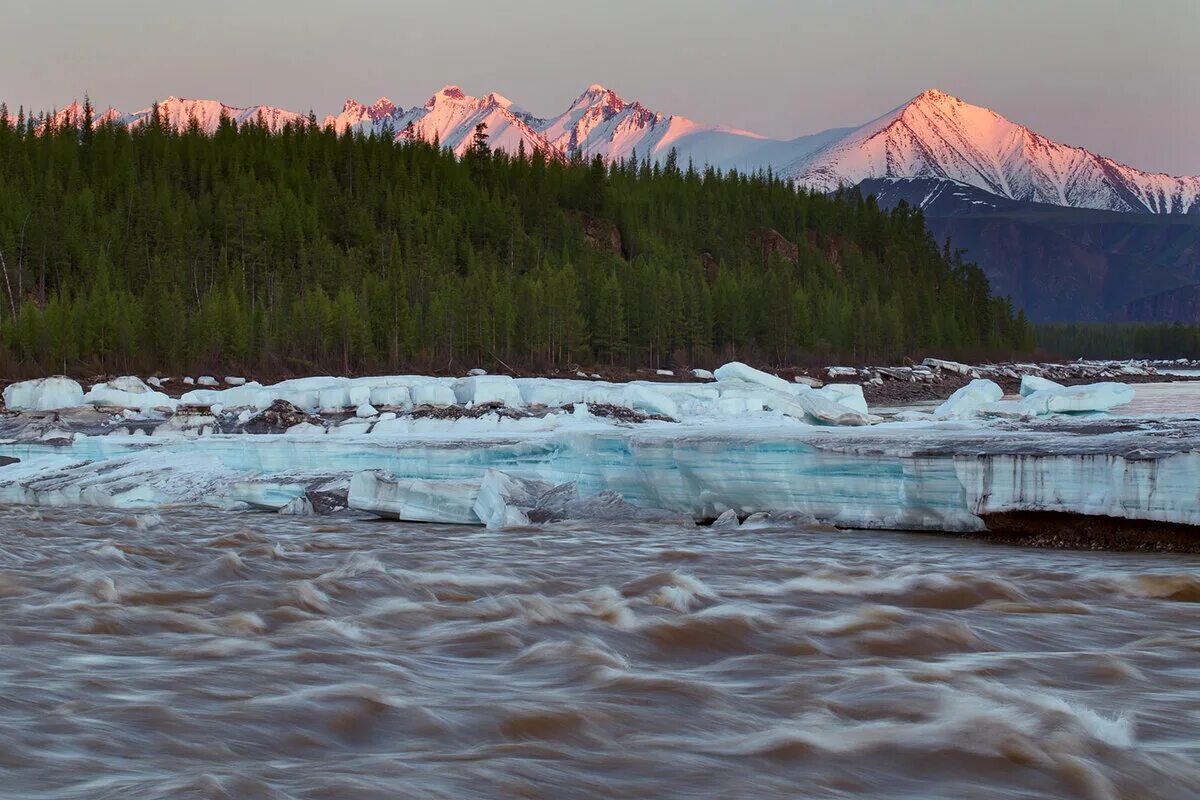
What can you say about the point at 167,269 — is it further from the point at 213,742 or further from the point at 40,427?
the point at 213,742

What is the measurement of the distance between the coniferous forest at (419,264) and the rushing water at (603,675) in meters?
53.0

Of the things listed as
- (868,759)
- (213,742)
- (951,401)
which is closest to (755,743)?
(868,759)

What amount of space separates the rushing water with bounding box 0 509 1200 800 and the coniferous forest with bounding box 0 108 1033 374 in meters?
53.0

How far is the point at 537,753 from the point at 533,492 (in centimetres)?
1156

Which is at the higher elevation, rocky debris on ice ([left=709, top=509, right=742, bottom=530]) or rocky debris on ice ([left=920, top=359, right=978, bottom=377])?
rocky debris on ice ([left=920, top=359, right=978, bottom=377])

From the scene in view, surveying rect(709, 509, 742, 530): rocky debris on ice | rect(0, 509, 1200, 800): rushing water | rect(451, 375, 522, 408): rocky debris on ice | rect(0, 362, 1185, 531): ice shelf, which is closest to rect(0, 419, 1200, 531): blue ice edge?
rect(0, 362, 1185, 531): ice shelf

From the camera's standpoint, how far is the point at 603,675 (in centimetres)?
709

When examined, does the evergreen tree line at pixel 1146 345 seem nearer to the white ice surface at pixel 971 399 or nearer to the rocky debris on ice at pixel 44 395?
the white ice surface at pixel 971 399

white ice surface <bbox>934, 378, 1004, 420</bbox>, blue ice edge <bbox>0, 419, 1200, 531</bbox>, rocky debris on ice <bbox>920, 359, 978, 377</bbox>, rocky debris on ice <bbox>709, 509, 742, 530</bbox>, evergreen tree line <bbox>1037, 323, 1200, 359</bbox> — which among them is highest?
evergreen tree line <bbox>1037, 323, 1200, 359</bbox>

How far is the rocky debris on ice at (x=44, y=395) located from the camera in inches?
1398

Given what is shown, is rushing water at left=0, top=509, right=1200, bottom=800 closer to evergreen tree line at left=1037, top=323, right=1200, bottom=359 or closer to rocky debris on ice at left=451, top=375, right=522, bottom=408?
rocky debris on ice at left=451, top=375, right=522, bottom=408

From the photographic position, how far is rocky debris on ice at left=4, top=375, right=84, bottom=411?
116ft

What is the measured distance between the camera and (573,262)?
335 ft

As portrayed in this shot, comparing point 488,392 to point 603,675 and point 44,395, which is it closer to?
point 44,395
